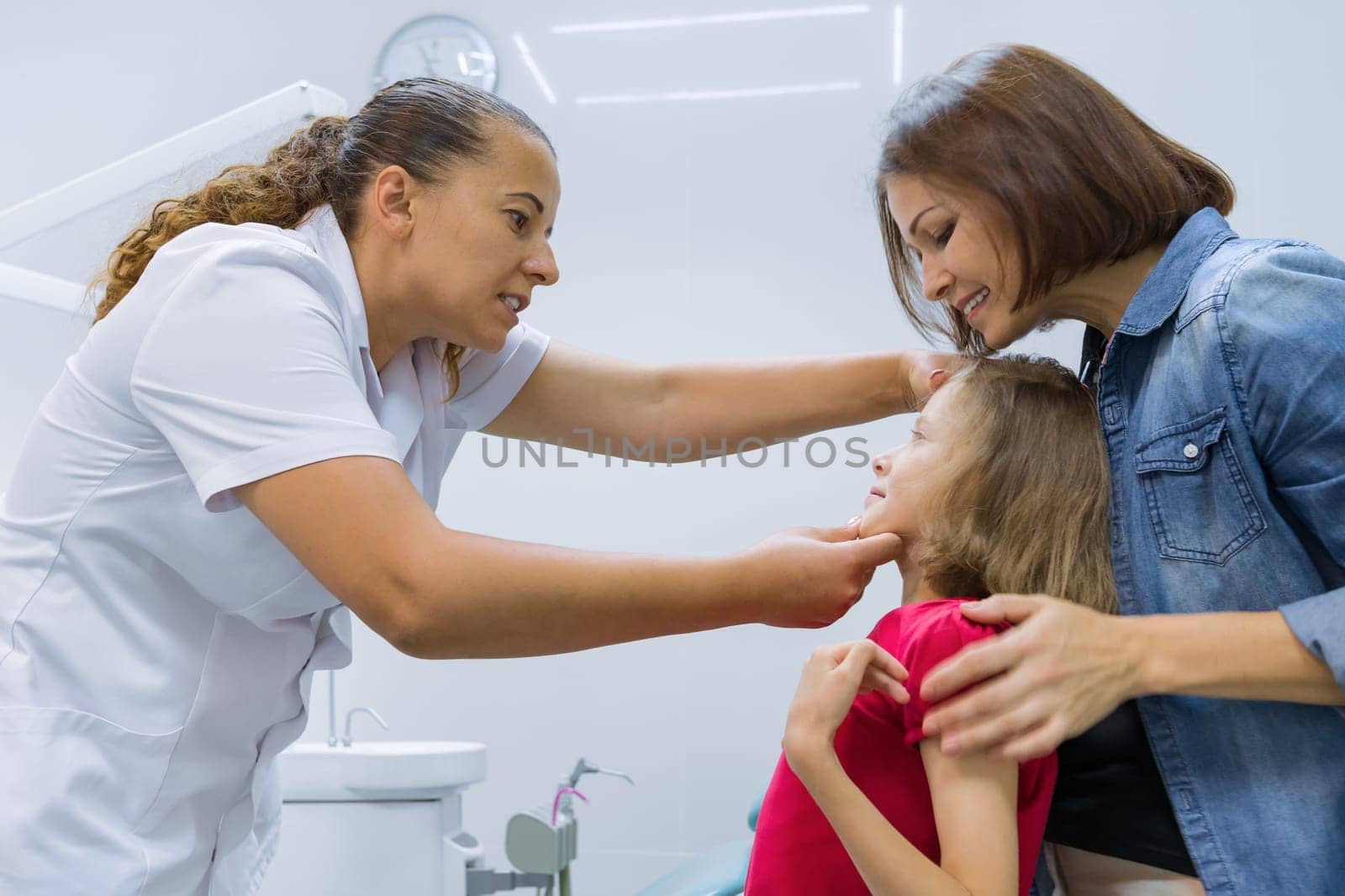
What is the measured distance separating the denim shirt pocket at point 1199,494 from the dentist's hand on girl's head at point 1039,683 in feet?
0.40

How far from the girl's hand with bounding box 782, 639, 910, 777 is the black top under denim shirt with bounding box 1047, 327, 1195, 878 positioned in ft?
0.66

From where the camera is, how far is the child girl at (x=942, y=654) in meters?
0.82

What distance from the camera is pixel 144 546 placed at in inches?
39.2

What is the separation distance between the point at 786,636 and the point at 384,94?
168 cm

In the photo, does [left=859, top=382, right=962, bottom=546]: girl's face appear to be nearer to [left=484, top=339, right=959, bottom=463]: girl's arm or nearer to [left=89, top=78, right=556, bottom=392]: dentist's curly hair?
[left=484, top=339, right=959, bottom=463]: girl's arm

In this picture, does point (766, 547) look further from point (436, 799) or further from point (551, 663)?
point (551, 663)

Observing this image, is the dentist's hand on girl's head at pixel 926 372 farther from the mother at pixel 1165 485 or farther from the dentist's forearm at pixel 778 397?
the mother at pixel 1165 485

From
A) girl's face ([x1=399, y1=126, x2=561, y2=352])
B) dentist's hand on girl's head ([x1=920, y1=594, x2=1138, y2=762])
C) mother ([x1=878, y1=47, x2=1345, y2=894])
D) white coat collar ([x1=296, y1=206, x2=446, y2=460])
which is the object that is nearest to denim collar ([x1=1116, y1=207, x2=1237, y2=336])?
mother ([x1=878, y1=47, x2=1345, y2=894])

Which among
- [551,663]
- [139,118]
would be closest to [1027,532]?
[551,663]

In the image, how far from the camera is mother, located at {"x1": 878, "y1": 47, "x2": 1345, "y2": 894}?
2.58 ft

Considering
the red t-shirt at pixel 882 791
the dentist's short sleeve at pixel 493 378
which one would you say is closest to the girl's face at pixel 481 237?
the dentist's short sleeve at pixel 493 378

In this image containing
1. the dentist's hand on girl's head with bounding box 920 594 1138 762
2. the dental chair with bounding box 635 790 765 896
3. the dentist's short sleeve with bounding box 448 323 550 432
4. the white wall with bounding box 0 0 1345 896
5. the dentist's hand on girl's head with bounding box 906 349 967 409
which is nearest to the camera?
the dentist's hand on girl's head with bounding box 920 594 1138 762

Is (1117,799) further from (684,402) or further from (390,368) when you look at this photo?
(390,368)

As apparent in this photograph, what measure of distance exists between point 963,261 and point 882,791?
49cm
